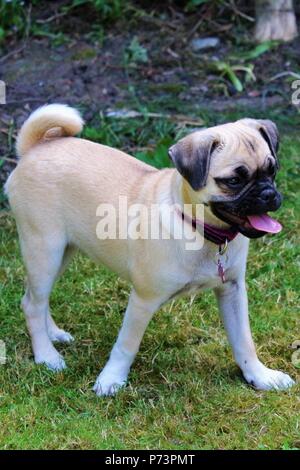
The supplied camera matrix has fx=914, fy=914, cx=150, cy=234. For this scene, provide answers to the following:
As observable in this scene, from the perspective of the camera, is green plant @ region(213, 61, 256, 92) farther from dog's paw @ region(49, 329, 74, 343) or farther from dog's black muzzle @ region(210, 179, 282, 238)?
dog's black muzzle @ region(210, 179, 282, 238)

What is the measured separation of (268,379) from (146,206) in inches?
35.1

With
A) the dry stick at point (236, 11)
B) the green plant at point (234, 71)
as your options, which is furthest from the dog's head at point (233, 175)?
the dry stick at point (236, 11)

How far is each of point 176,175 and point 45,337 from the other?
3.40 ft

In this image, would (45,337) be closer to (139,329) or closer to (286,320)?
(139,329)

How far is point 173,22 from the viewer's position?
7.35 m

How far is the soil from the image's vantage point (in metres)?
6.38

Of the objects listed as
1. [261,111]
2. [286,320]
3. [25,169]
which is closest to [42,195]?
[25,169]

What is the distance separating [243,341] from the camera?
151 inches

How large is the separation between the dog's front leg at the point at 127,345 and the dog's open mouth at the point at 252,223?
50 centimetres

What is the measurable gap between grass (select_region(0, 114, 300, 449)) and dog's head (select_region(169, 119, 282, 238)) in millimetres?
775
